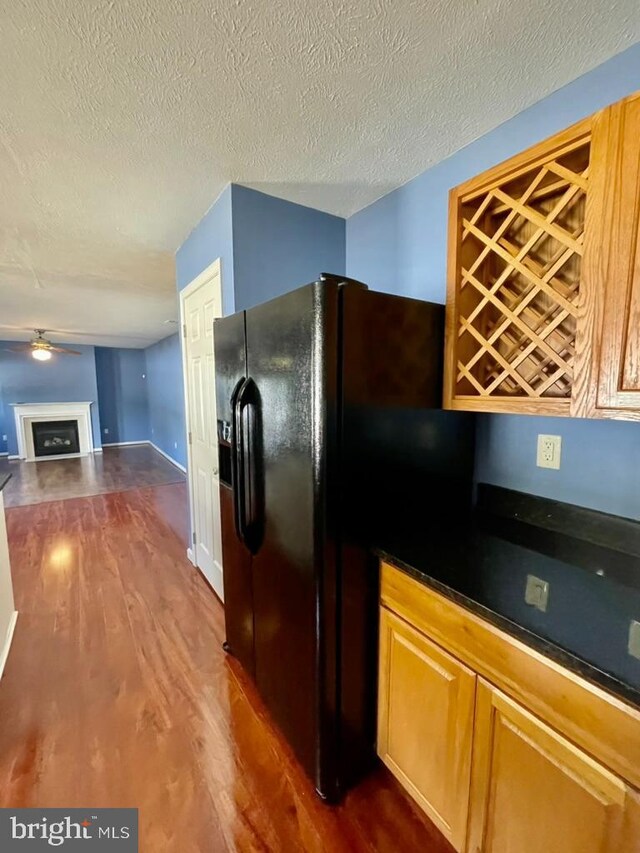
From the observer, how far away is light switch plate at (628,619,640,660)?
728 mm

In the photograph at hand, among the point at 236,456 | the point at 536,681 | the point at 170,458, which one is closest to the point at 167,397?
the point at 170,458

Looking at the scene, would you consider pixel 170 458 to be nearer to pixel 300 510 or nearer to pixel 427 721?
pixel 300 510

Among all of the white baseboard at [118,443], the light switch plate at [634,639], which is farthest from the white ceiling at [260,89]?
the white baseboard at [118,443]

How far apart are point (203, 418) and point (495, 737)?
2.18m

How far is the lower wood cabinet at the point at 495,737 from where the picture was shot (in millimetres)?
699

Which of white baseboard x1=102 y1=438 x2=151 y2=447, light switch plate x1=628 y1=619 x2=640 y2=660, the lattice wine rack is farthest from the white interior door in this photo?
white baseboard x1=102 y1=438 x2=151 y2=447

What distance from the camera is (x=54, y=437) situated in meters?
7.51

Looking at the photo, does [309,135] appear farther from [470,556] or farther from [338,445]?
[470,556]

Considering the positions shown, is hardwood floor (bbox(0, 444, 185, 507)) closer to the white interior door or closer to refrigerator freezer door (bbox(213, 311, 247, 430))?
the white interior door

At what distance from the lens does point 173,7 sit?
3.19ft

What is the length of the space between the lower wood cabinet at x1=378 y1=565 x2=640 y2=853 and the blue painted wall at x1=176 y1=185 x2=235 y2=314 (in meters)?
1.62

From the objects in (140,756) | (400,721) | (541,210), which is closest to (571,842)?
(400,721)

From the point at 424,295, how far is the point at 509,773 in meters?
1.69

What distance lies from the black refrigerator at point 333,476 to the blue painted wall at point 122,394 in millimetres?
8340
